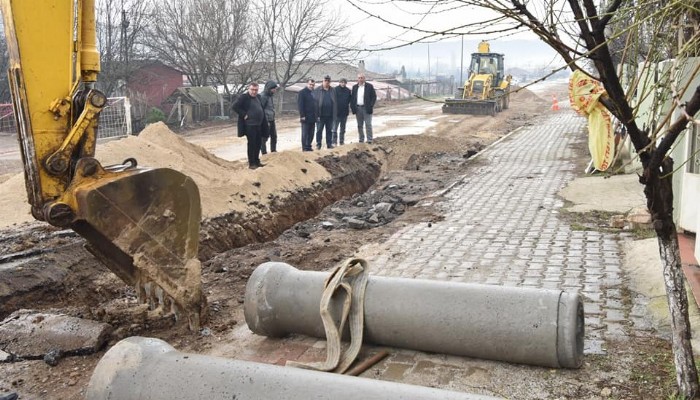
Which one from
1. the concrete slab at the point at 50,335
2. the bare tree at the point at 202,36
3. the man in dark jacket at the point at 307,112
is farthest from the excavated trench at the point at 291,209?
the bare tree at the point at 202,36

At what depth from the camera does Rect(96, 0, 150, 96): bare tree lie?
29391 mm

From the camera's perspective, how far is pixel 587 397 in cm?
420

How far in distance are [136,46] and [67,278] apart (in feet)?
94.9

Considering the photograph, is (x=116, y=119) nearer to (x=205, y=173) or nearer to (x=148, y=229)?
(x=205, y=173)

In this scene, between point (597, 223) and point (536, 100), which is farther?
point (536, 100)

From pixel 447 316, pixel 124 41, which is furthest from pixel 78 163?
pixel 124 41

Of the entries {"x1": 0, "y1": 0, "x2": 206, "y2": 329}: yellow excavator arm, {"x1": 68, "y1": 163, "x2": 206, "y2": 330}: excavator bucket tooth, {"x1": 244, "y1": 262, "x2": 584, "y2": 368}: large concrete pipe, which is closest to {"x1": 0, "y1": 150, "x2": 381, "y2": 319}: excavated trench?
{"x1": 68, "y1": 163, "x2": 206, "y2": 330}: excavator bucket tooth

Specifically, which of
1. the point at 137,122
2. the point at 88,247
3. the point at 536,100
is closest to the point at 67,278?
the point at 88,247

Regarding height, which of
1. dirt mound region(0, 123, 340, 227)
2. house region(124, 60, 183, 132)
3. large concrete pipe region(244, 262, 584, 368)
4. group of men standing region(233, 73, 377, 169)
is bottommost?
large concrete pipe region(244, 262, 584, 368)

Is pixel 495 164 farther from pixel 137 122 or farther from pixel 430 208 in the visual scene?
pixel 137 122

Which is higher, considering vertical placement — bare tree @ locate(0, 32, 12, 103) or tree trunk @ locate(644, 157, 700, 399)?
bare tree @ locate(0, 32, 12, 103)

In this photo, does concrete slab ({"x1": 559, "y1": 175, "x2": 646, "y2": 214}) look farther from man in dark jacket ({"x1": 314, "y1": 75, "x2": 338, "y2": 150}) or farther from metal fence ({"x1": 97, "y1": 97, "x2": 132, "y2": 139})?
metal fence ({"x1": 97, "y1": 97, "x2": 132, "y2": 139})

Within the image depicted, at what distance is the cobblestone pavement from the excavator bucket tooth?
2.27 m

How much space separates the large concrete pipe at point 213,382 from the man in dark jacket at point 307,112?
11.8 m
